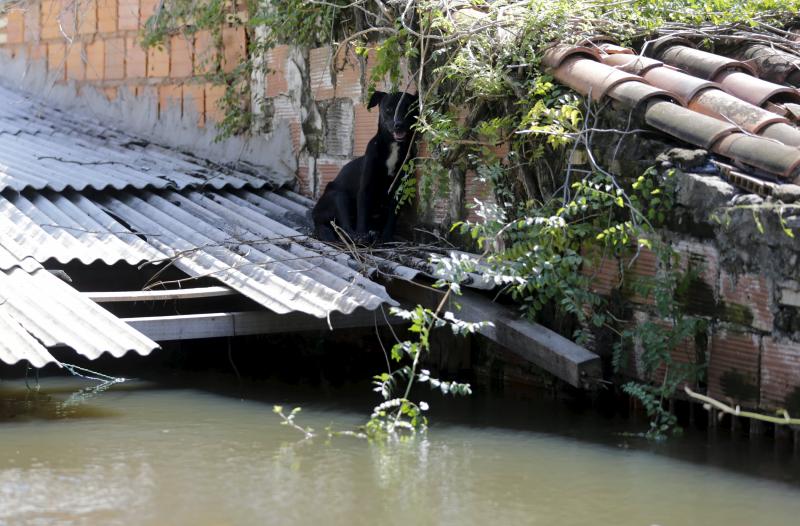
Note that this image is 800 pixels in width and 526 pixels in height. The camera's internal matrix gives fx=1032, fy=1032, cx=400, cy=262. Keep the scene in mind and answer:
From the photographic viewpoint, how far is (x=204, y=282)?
592 cm

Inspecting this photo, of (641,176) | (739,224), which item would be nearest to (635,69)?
(641,176)

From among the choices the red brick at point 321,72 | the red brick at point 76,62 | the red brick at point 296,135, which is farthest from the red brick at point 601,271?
the red brick at point 76,62

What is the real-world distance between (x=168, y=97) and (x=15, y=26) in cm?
280

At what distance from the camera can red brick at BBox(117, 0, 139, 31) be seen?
29.4ft

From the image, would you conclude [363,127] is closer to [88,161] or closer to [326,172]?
[326,172]

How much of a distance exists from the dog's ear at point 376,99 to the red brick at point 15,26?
18.4 ft

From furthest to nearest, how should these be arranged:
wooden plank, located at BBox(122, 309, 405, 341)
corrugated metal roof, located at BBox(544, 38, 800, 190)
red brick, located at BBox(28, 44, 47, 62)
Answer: red brick, located at BBox(28, 44, 47, 62), wooden plank, located at BBox(122, 309, 405, 341), corrugated metal roof, located at BBox(544, 38, 800, 190)

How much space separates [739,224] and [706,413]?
3.15 ft

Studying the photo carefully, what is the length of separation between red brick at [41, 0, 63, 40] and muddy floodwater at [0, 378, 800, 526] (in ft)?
18.5

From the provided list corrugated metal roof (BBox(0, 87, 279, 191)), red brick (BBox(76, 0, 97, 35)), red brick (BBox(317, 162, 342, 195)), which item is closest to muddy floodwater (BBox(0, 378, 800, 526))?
corrugated metal roof (BBox(0, 87, 279, 191))

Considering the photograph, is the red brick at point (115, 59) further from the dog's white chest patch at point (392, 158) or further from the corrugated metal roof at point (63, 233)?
the dog's white chest patch at point (392, 158)

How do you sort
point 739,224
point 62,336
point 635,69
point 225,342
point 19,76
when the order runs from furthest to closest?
point 19,76
point 225,342
point 635,69
point 62,336
point 739,224

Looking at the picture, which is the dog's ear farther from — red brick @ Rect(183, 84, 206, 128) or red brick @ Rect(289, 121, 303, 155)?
red brick @ Rect(183, 84, 206, 128)

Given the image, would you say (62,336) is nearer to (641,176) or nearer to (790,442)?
(641,176)
